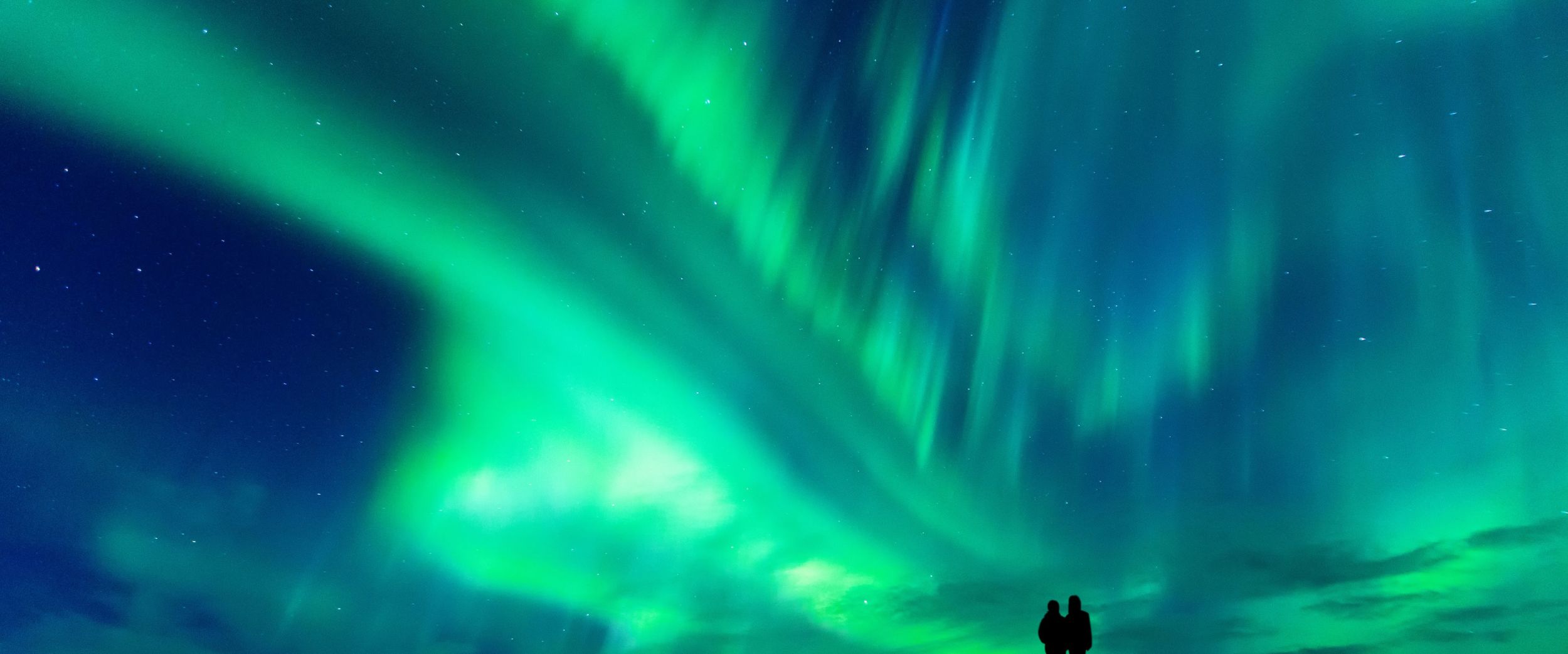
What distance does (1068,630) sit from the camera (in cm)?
1097

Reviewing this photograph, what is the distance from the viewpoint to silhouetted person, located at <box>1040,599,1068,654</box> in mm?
11023

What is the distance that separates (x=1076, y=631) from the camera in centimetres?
1093

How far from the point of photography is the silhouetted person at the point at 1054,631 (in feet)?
36.2

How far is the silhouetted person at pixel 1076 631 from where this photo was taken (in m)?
10.9

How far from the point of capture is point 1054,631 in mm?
11070

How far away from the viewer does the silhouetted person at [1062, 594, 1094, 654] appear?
10938mm

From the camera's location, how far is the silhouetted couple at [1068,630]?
10953 millimetres

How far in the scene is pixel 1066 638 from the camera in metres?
11.0

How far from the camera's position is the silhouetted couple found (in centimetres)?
1095

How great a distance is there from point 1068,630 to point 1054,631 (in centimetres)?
19

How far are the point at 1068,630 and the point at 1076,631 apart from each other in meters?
0.10
